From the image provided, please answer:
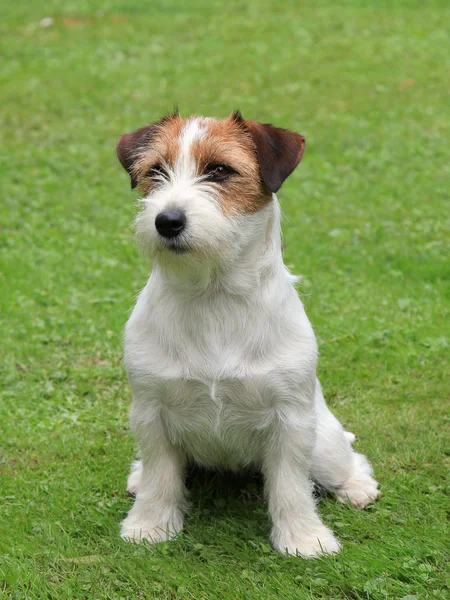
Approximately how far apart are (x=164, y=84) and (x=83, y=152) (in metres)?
3.11

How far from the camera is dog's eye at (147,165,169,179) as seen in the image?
4.32 meters

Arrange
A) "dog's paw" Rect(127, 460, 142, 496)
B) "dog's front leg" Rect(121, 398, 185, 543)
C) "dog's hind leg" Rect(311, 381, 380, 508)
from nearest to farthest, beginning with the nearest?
"dog's front leg" Rect(121, 398, 185, 543)
"dog's hind leg" Rect(311, 381, 380, 508)
"dog's paw" Rect(127, 460, 142, 496)

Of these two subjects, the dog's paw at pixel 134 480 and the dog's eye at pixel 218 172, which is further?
the dog's paw at pixel 134 480

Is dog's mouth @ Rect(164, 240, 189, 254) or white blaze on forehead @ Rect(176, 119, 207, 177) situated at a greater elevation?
white blaze on forehead @ Rect(176, 119, 207, 177)

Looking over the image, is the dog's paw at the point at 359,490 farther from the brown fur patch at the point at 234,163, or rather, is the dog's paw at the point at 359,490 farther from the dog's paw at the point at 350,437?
the brown fur patch at the point at 234,163

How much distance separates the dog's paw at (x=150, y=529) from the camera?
4.73 metres

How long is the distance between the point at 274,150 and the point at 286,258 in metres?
4.56

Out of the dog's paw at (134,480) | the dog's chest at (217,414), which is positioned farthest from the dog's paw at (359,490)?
the dog's paw at (134,480)

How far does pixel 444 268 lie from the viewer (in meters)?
8.41

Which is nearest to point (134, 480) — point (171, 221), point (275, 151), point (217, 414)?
point (217, 414)

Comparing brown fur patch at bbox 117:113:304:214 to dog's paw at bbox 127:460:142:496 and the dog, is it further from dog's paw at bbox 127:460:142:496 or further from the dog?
dog's paw at bbox 127:460:142:496

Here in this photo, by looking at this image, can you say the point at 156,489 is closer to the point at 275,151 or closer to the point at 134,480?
the point at 134,480

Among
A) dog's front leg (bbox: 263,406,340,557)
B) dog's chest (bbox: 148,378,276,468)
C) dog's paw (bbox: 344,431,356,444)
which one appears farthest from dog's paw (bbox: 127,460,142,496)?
dog's paw (bbox: 344,431,356,444)

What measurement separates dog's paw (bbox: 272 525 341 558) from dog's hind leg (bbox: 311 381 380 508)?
427 mm
